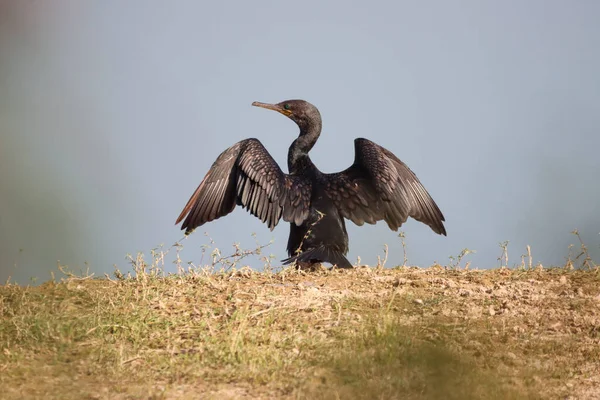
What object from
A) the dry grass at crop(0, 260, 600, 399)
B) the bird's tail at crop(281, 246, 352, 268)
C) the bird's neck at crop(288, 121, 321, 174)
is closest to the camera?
the dry grass at crop(0, 260, 600, 399)

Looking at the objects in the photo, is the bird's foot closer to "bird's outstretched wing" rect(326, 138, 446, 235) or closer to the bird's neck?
"bird's outstretched wing" rect(326, 138, 446, 235)

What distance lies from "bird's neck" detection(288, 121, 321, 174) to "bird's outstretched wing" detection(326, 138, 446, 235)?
51cm

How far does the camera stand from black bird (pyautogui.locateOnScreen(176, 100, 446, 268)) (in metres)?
8.78

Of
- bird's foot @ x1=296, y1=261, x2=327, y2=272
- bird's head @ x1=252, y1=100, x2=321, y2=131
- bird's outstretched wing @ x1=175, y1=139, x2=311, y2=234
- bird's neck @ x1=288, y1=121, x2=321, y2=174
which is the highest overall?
bird's head @ x1=252, y1=100, x2=321, y2=131

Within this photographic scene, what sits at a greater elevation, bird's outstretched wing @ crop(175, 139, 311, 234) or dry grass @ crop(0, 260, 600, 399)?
bird's outstretched wing @ crop(175, 139, 311, 234)

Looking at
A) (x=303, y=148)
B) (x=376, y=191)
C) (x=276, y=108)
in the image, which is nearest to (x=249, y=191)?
(x=303, y=148)

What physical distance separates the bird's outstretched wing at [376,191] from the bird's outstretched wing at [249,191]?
441mm

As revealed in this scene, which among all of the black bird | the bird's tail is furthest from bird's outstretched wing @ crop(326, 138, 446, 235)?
the bird's tail

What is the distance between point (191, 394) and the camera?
15.0 ft

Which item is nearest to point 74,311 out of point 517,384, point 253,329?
point 253,329

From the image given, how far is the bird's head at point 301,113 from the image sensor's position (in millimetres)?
10156

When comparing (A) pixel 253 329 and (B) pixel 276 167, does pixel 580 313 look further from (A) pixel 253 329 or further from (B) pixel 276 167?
(B) pixel 276 167

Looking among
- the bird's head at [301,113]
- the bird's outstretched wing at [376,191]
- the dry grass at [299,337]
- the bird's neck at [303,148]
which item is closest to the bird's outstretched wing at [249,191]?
the bird's outstretched wing at [376,191]

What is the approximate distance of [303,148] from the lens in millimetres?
9953
